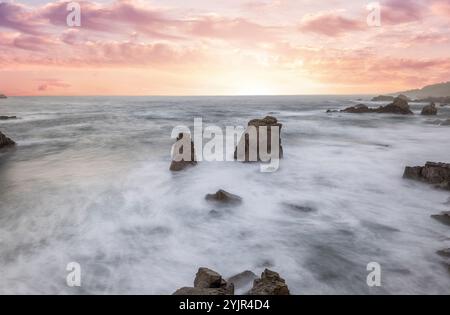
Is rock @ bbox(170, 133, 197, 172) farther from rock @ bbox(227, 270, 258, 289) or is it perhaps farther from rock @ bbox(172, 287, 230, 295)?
rock @ bbox(172, 287, 230, 295)

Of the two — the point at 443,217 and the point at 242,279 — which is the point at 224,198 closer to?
the point at 242,279

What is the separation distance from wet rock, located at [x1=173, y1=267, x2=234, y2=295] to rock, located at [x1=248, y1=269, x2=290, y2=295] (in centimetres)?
52

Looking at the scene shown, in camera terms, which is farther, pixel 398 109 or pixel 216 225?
pixel 398 109

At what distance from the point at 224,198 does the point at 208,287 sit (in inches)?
274

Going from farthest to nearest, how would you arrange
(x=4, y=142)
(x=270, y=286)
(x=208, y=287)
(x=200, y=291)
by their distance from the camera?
(x=4, y=142) < (x=208, y=287) < (x=270, y=286) < (x=200, y=291)

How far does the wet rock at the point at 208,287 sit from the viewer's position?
6271 mm

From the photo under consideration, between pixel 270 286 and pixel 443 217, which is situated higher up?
pixel 443 217

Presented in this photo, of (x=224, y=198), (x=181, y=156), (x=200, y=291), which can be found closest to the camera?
(x=200, y=291)

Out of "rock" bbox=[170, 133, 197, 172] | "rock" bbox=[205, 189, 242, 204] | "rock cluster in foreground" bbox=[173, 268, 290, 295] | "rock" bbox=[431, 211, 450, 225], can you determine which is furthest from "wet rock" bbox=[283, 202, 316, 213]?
"rock" bbox=[170, 133, 197, 172]

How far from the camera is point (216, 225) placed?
11602 millimetres

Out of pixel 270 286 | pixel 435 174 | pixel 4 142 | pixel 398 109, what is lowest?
pixel 270 286

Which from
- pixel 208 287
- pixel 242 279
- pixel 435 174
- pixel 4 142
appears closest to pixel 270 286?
pixel 208 287
